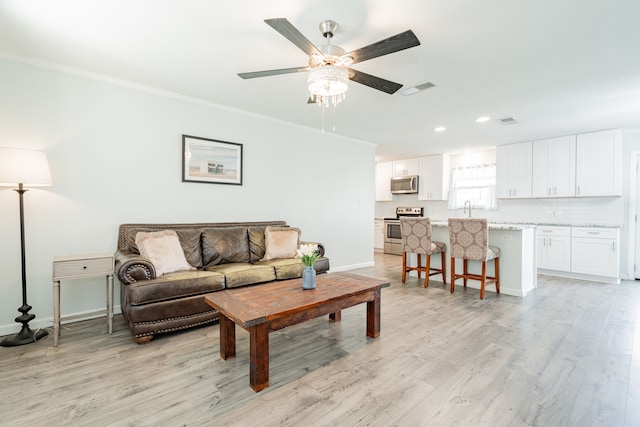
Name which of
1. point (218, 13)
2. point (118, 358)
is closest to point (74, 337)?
point (118, 358)

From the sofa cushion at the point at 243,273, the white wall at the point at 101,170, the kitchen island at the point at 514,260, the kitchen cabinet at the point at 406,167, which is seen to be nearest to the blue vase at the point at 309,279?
the sofa cushion at the point at 243,273

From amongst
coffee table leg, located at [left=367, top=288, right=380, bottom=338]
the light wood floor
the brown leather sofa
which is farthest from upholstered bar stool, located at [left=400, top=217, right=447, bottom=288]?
coffee table leg, located at [left=367, top=288, right=380, bottom=338]

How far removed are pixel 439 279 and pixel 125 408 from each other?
433 centimetres

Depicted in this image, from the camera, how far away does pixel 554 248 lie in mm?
5195

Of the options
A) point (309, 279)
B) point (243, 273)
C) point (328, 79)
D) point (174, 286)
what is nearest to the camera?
point (328, 79)

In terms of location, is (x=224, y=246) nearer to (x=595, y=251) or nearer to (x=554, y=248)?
(x=554, y=248)

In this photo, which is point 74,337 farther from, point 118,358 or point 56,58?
point 56,58

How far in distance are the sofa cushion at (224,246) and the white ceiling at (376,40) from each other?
5.36 ft

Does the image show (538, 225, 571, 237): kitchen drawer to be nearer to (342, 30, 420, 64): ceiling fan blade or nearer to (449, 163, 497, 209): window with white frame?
(449, 163, 497, 209): window with white frame

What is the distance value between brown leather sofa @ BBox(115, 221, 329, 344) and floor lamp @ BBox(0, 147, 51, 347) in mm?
682

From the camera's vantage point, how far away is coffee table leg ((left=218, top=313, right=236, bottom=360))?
2.22 meters

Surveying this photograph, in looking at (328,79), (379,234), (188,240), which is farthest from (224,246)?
(379,234)

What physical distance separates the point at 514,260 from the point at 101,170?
5055 millimetres

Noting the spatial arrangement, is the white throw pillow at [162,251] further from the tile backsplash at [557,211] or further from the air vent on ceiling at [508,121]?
the tile backsplash at [557,211]
